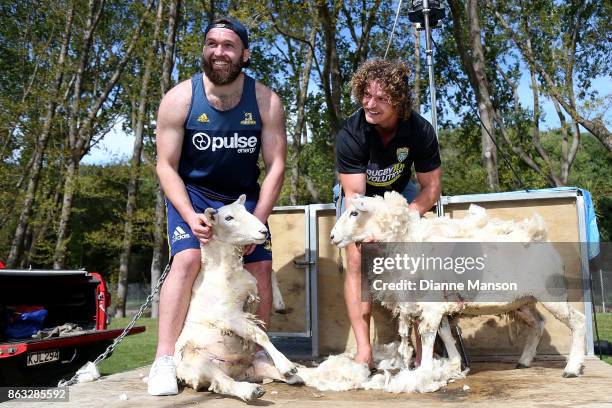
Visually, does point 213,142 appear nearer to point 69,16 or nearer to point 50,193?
point 69,16

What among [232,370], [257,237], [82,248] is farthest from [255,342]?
[82,248]

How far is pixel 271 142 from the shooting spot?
13.7ft

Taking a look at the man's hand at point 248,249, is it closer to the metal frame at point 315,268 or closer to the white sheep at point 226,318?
the white sheep at point 226,318

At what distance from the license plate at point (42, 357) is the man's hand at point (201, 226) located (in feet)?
9.13

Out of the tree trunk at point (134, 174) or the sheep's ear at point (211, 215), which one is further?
the tree trunk at point (134, 174)

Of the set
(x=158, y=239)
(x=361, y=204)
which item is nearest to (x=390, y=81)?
(x=361, y=204)

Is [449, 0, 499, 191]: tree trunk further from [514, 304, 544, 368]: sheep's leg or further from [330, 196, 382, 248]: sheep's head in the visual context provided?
[330, 196, 382, 248]: sheep's head

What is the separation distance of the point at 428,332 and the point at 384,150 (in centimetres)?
140

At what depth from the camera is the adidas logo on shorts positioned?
387 centimetres

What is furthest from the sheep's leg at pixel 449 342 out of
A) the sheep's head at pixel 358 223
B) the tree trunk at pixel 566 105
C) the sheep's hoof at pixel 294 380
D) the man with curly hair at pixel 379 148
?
the tree trunk at pixel 566 105

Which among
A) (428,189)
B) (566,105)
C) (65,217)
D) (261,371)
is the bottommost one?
(261,371)

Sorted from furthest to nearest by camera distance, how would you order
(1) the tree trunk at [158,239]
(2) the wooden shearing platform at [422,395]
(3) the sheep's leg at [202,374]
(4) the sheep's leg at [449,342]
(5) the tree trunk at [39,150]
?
(1) the tree trunk at [158,239]
(5) the tree trunk at [39,150]
(4) the sheep's leg at [449,342]
(3) the sheep's leg at [202,374]
(2) the wooden shearing platform at [422,395]

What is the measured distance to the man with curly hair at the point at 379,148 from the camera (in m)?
4.16

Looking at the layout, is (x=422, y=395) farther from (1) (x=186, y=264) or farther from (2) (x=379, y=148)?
(2) (x=379, y=148)
